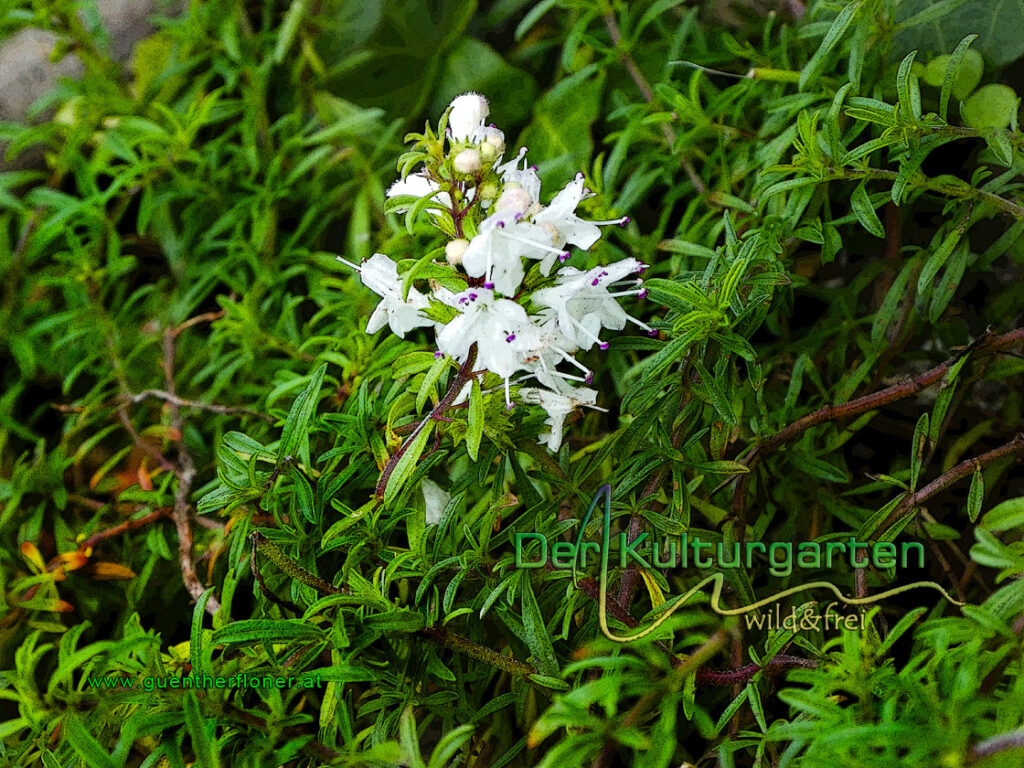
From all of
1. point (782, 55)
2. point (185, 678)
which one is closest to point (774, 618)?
point (185, 678)

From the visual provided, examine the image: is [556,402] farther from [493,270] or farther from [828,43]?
[828,43]

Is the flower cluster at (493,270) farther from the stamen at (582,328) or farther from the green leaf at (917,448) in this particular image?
the green leaf at (917,448)

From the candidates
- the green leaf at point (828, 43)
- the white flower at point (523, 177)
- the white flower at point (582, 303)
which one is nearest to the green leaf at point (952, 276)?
the green leaf at point (828, 43)

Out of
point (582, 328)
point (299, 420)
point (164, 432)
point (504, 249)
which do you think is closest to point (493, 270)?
point (504, 249)

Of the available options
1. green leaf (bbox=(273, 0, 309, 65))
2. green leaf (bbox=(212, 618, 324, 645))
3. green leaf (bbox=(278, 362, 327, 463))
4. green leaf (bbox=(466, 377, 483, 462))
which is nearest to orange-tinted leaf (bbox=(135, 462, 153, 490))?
green leaf (bbox=(278, 362, 327, 463))

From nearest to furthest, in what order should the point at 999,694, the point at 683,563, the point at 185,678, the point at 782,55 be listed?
the point at 999,694 < the point at 185,678 < the point at 683,563 < the point at 782,55

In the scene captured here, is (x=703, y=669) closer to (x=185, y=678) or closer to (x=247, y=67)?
(x=185, y=678)

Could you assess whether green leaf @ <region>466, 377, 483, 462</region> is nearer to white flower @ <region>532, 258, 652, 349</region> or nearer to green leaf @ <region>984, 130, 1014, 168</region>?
white flower @ <region>532, 258, 652, 349</region>
